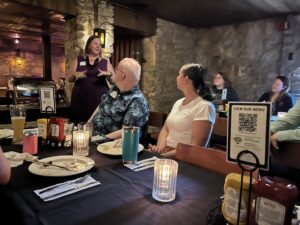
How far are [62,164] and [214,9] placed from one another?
13.8 feet

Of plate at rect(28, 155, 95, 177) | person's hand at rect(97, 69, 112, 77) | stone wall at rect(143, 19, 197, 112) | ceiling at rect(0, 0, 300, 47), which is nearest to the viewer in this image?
plate at rect(28, 155, 95, 177)

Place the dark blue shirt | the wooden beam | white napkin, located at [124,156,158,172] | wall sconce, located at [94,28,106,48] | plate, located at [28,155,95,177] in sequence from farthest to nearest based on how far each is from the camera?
wall sconce, located at [94,28,106,48], the wooden beam, the dark blue shirt, white napkin, located at [124,156,158,172], plate, located at [28,155,95,177]

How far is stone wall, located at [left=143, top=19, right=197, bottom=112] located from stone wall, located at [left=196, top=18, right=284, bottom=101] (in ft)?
1.82

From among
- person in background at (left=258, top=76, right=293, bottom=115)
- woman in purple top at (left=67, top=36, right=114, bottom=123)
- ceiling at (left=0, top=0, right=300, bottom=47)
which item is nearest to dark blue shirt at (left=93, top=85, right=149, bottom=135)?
woman in purple top at (left=67, top=36, right=114, bottom=123)

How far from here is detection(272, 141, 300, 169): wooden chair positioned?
4.27ft

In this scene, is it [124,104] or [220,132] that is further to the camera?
[220,132]

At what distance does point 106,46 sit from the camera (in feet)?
13.3

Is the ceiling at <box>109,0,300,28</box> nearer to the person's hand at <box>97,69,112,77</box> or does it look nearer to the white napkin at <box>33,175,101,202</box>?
the person's hand at <box>97,69,112,77</box>

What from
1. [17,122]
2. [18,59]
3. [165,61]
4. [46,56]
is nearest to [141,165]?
[17,122]

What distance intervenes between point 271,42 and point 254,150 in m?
4.89

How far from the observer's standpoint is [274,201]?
604mm

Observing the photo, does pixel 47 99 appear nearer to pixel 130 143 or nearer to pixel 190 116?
pixel 130 143

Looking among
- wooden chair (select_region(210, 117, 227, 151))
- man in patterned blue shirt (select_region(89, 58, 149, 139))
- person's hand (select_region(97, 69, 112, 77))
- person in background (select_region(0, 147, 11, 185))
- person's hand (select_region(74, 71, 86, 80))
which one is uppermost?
person's hand (select_region(97, 69, 112, 77))

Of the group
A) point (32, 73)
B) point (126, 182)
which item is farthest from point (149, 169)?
point (32, 73)
